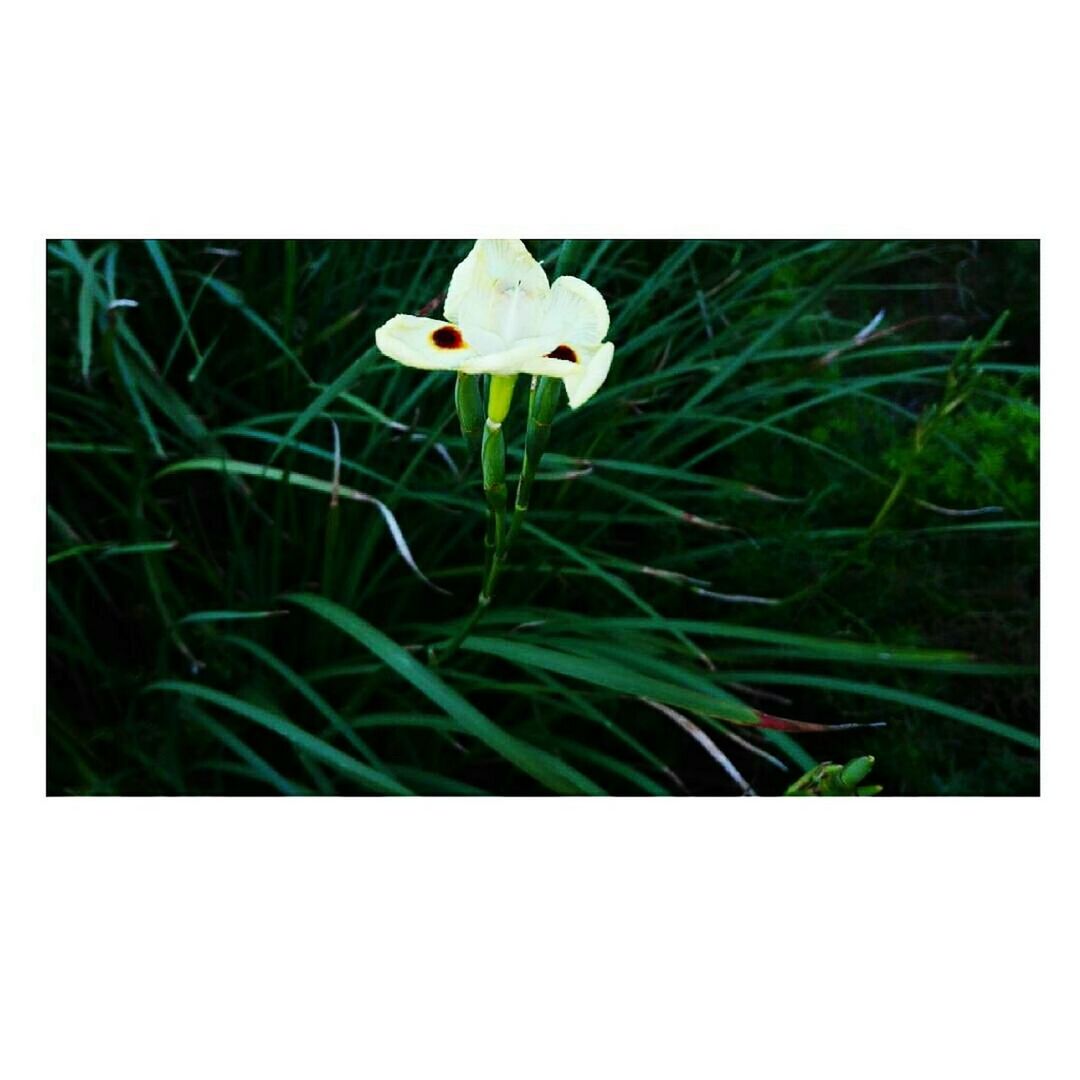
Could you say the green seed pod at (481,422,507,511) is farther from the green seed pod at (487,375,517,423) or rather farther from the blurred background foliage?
the blurred background foliage

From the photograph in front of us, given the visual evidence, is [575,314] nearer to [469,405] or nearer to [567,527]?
[469,405]

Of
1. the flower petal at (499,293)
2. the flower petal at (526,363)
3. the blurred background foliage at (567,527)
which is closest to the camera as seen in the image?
the flower petal at (526,363)

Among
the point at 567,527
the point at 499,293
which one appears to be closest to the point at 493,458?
the point at 499,293

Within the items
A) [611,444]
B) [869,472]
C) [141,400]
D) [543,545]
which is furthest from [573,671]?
[141,400]

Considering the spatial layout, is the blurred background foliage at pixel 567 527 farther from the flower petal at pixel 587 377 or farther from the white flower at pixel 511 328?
the flower petal at pixel 587 377

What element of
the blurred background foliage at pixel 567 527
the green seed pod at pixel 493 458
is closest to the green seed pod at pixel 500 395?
the green seed pod at pixel 493 458

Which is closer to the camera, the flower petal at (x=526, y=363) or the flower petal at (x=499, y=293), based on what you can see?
the flower petal at (x=526, y=363)

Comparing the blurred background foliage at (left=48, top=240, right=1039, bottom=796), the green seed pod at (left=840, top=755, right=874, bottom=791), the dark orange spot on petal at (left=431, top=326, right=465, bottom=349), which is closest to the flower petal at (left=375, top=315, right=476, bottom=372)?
the dark orange spot on petal at (left=431, top=326, right=465, bottom=349)

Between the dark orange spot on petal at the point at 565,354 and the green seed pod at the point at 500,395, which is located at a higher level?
the dark orange spot on petal at the point at 565,354
